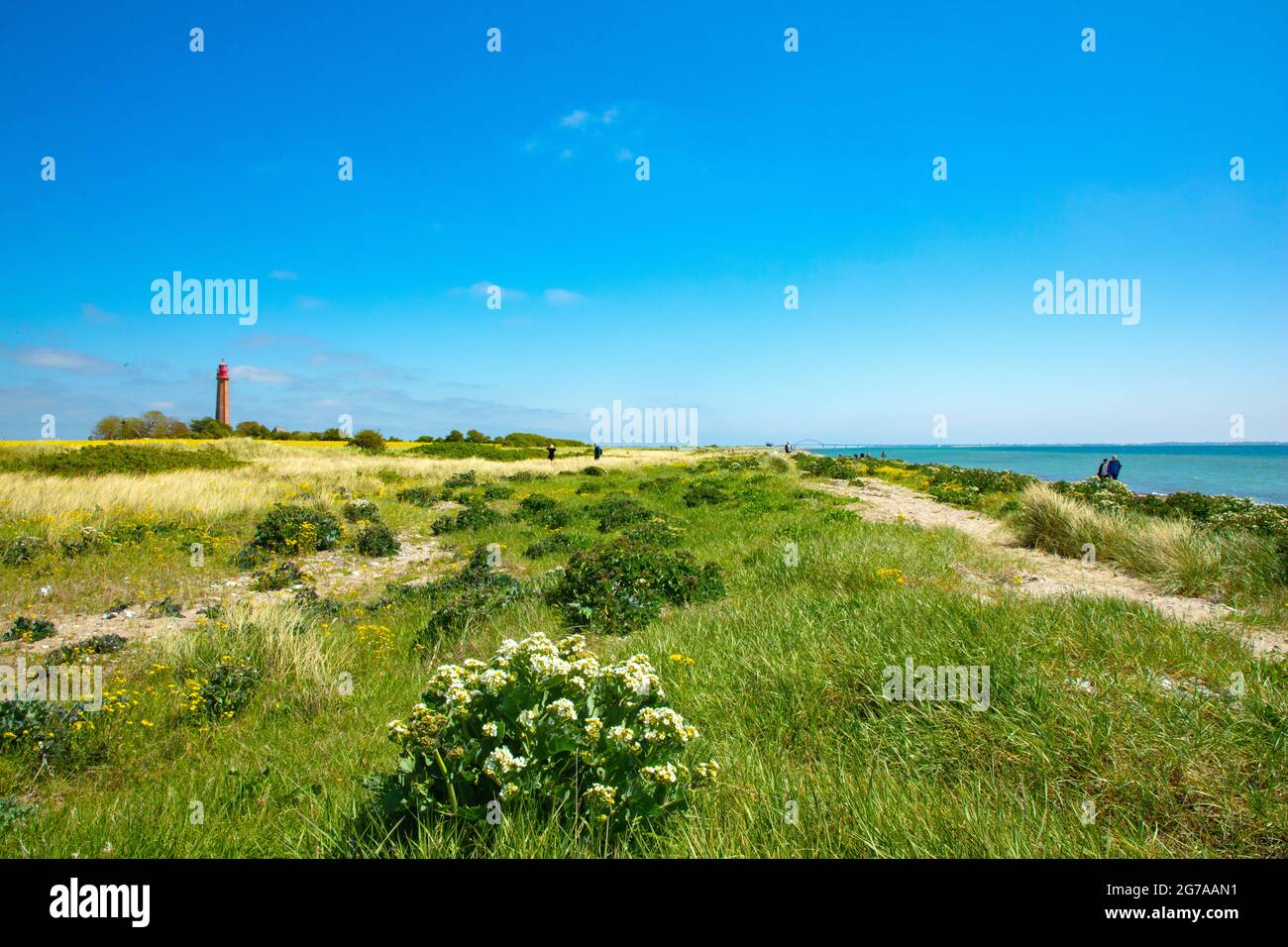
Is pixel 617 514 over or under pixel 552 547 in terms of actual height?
over

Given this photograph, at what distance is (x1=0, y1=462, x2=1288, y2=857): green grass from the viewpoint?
94.8 inches

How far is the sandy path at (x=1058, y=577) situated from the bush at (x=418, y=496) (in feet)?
47.5

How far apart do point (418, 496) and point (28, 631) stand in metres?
13.5

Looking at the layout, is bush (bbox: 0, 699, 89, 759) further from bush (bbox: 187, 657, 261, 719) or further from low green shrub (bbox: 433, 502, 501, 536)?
low green shrub (bbox: 433, 502, 501, 536)

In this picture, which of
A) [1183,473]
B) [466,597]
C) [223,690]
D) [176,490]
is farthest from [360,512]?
[1183,473]

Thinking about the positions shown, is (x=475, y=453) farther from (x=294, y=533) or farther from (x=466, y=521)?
(x=294, y=533)

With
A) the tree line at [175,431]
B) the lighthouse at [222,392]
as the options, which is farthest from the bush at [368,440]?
the lighthouse at [222,392]

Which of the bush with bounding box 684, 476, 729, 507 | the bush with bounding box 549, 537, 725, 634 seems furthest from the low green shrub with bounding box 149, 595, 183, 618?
the bush with bounding box 684, 476, 729, 507

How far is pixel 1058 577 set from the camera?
8703mm

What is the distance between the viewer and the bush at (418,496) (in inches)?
777

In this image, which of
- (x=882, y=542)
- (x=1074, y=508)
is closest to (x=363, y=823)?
(x=882, y=542)

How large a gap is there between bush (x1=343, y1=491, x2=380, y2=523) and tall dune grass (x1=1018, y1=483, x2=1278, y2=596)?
16028mm
